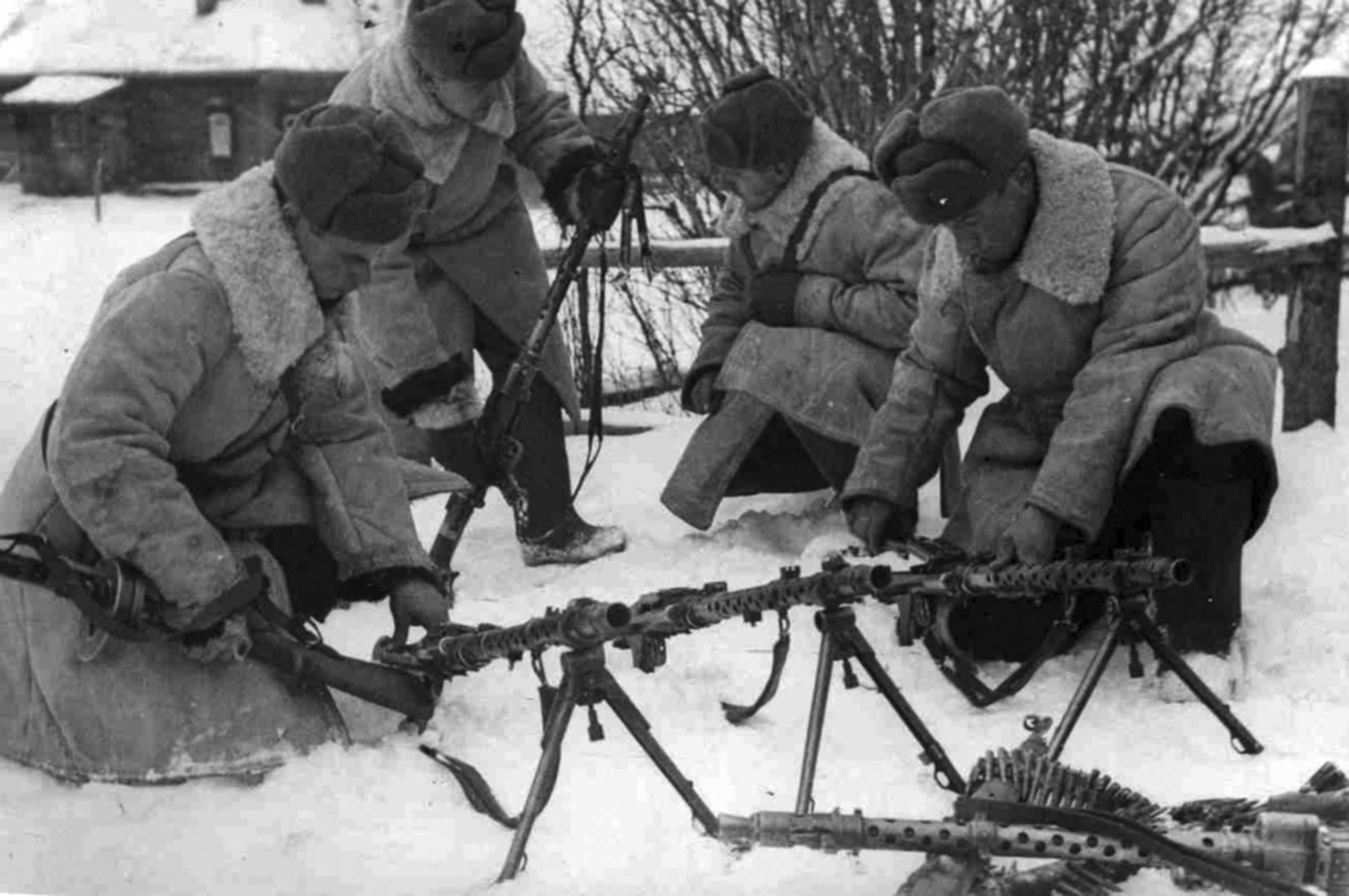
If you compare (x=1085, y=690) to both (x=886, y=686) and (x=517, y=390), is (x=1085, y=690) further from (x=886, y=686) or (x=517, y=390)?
(x=517, y=390)

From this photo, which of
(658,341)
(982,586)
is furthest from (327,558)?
(658,341)

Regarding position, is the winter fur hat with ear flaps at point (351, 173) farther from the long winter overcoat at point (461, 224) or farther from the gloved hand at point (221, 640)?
the long winter overcoat at point (461, 224)

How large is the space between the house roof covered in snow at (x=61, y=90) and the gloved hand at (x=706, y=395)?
177cm

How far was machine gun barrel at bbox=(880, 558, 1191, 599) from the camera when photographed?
3.24 metres

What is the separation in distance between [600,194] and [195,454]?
165 centimetres

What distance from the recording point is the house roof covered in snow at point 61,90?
3990 mm

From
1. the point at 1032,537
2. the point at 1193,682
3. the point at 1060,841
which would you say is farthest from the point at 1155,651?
the point at 1060,841

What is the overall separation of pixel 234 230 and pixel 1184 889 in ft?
6.62

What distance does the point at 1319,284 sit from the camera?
579cm

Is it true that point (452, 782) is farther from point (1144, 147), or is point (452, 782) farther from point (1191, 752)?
point (1144, 147)

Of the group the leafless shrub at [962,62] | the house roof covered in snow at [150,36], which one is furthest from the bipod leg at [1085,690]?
the leafless shrub at [962,62]

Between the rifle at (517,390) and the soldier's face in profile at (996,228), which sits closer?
the soldier's face in profile at (996,228)

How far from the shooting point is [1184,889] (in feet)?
8.90

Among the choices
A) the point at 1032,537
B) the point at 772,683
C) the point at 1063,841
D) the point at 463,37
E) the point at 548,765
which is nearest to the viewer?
the point at 1063,841
